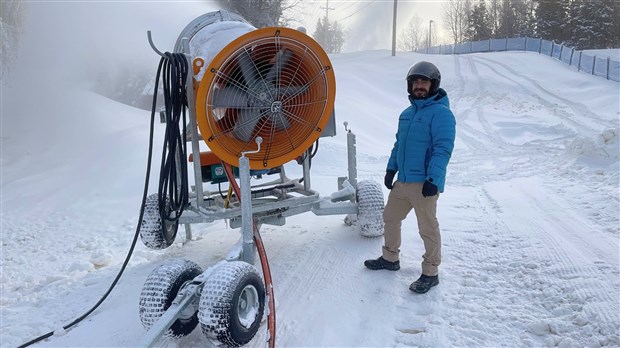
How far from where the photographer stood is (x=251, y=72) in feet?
11.1

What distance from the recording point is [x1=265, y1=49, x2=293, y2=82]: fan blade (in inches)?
135

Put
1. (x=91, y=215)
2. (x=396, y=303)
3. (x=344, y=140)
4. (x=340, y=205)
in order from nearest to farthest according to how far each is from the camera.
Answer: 1. (x=396, y=303)
2. (x=340, y=205)
3. (x=91, y=215)
4. (x=344, y=140)

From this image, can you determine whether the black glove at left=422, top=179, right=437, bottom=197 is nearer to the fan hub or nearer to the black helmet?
the black helmet

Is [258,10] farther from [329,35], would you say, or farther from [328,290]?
[329,35]

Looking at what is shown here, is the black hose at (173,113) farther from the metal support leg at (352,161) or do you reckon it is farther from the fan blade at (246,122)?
the metal support leg at (352,161)

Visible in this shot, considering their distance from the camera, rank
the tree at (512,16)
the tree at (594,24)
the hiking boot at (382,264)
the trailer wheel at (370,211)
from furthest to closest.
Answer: the tree at (512,16)
the tree at (594,24)
the trailer wheel at (370,211)
the hiking boot at (382,264)

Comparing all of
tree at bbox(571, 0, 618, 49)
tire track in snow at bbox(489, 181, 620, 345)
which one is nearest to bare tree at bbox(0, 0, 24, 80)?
tire track in snow at bbox(489, 181, 620, 345)

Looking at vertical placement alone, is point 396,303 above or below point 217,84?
below

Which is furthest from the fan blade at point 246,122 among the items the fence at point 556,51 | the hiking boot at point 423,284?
the fence at point 556,51

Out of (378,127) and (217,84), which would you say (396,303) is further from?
(378,127)

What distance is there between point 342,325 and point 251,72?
1.88m

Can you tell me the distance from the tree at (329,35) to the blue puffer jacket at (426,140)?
62.5 m

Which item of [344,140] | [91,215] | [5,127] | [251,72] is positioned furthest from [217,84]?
[5,127]

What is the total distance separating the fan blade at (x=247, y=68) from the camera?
3287 millimetres
